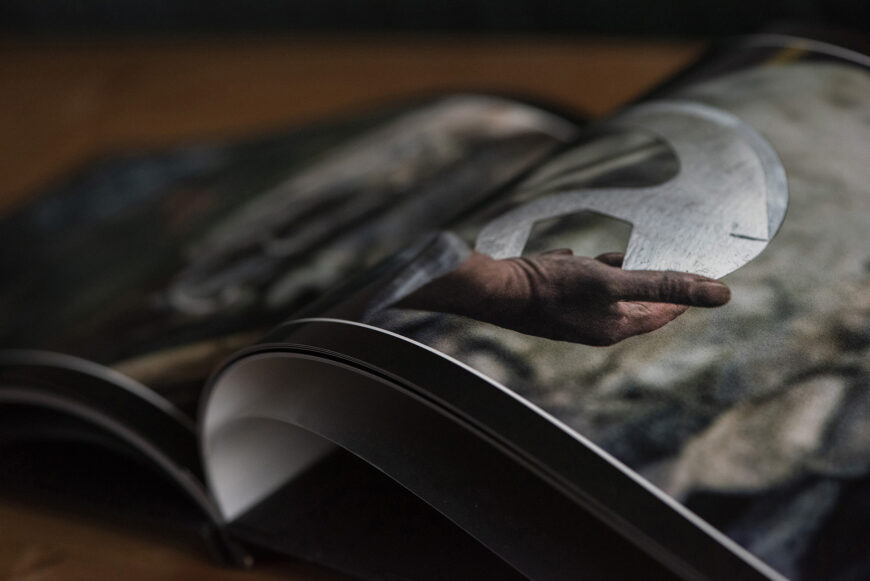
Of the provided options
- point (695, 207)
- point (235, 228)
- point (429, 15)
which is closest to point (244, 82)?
point (429, 15)

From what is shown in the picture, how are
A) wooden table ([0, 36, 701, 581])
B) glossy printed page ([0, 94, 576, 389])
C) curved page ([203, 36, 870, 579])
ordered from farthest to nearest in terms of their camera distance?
wooden table ([0, 36, 701, 581]), glossy printed page ([0, 94, 576, 389]), curved page ([203, 36, 870, 579])

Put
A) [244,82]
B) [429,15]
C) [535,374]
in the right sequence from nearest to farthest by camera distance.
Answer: [535,374] → [244,82] → [429,15]

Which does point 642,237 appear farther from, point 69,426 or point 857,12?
point 857,12

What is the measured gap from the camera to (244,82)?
88 cm

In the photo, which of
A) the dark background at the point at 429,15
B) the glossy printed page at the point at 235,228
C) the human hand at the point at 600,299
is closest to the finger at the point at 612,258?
the human hand at the point at 600,299

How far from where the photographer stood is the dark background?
2.65 ft

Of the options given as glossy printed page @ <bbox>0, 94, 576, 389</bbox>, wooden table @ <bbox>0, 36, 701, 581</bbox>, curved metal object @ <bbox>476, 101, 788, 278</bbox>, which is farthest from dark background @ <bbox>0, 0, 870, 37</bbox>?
curved metal object @ <bbox>476, 101, 788, 278</bbox>

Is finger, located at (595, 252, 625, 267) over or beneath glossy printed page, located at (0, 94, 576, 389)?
over

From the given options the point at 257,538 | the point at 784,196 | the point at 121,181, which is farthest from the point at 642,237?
the point at 121,181

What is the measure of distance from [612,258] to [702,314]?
3 cm

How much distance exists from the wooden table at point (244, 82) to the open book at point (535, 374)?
261 millimetres

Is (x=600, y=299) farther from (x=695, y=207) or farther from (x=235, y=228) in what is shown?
(x=235, y=228)

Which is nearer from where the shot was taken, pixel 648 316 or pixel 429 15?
pixel 648 316

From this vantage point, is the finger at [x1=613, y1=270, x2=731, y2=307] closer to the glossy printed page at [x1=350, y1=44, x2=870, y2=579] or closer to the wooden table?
the glossy printed page at [x1=350, y1=44, x2=870, y2=579]
